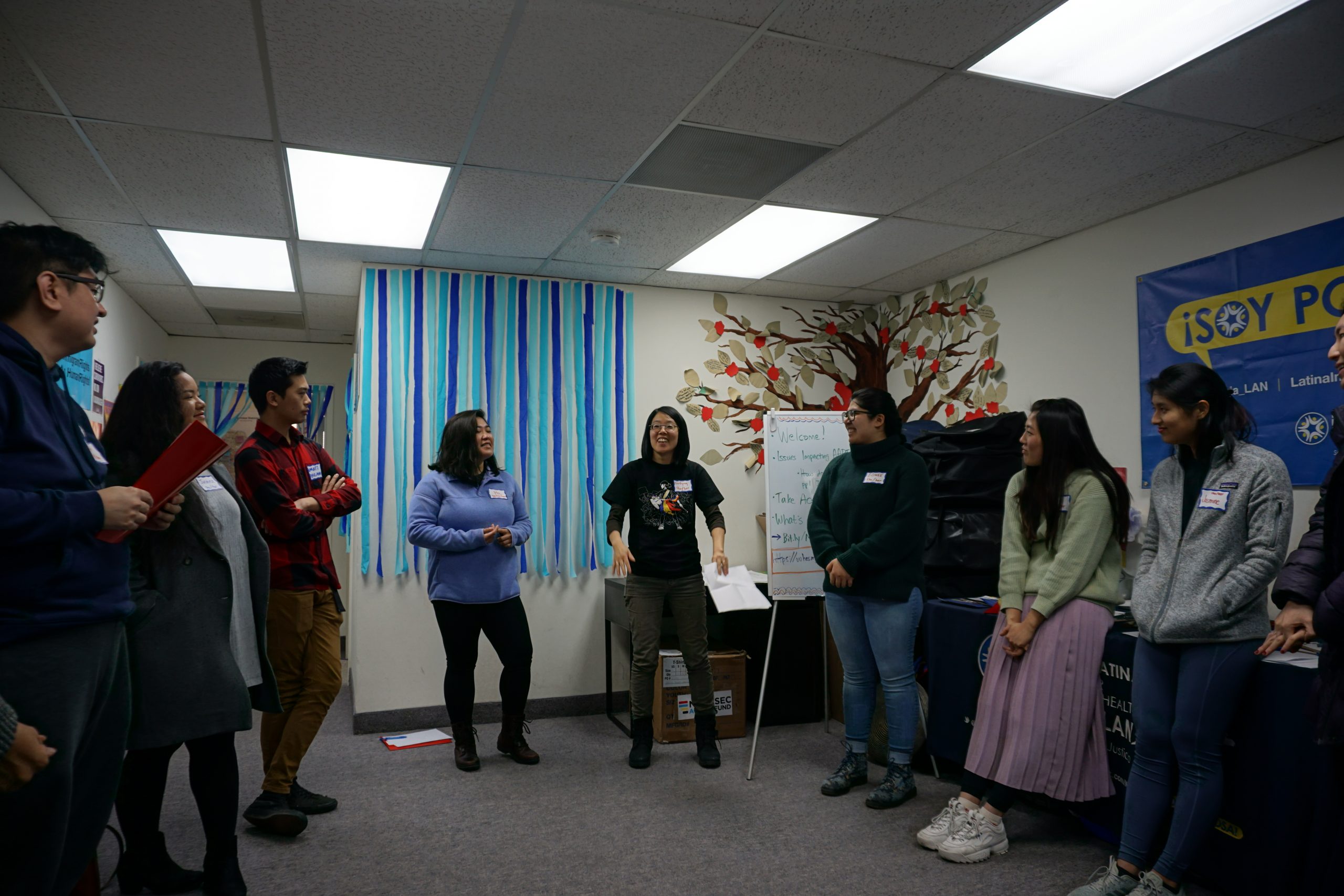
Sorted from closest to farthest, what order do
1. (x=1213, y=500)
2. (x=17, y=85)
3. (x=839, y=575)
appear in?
(x=1213, y=500) < (x=17, y=85) < (x=839, y=575)

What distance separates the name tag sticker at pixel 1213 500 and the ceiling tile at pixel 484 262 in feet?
10.3

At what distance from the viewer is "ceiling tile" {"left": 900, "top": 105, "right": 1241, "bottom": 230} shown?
2.74m

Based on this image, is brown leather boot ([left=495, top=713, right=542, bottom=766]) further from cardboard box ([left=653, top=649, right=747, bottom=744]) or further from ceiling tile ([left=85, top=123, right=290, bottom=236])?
ceiling tile ([left=85, top=123, right=290, bottom=236])

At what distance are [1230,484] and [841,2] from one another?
1.60 metres

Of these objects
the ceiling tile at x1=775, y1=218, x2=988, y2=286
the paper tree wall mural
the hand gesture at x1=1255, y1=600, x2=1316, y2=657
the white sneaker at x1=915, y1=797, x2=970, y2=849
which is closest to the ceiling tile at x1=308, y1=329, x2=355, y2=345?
the paper tree wall mural

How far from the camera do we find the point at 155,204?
3.41 m

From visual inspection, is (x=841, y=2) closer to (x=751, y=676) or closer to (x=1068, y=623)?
(x=1068, y=623)

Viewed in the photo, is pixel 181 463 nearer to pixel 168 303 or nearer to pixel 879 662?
pixel 879 662

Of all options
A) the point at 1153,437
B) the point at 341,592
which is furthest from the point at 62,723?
the point at 341,592

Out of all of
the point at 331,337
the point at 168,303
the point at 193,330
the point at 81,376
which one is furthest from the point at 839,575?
the point at 193,330

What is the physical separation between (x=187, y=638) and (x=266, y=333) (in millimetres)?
4999

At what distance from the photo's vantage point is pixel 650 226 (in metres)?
3.75

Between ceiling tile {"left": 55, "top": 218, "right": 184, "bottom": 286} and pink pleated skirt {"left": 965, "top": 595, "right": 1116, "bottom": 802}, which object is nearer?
pink pleated skirt {"left": 965, "top": 595, "right": 1116, "bottom": 802}

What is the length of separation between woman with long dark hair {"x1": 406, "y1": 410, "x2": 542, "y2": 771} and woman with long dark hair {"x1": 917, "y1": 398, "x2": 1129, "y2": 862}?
178cm
